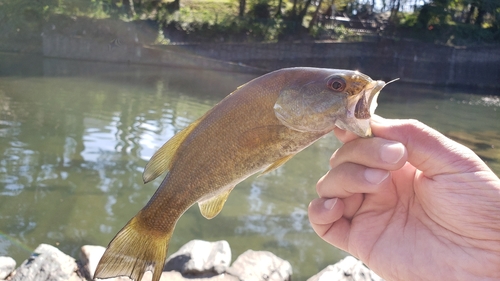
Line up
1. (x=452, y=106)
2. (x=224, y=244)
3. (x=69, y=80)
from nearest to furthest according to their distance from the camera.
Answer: (x=224, y=244), (x=69, y=80), (x=452, y=106)

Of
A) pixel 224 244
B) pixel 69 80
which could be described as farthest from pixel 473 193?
pixel 69 80

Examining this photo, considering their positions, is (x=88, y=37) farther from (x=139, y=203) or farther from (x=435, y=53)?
(x=435, y=53)

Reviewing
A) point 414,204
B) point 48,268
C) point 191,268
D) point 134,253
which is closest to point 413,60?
point 191,268

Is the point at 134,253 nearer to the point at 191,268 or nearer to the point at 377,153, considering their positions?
the point at 377,153

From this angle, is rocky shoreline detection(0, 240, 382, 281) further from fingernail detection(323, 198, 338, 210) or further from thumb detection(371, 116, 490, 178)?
thumb detection(371, 116, 490, 178)

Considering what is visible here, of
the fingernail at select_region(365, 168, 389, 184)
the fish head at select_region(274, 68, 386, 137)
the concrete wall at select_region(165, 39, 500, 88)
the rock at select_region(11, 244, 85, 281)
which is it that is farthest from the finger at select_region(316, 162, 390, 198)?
the concrete wall at select_region(165, 39, 500, 88)

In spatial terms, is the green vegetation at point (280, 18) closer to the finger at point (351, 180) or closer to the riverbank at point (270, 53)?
the riverbank at point (270, 53)

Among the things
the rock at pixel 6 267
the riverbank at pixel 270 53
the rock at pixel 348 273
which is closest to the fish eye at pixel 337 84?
the rock at pixel 348 273
